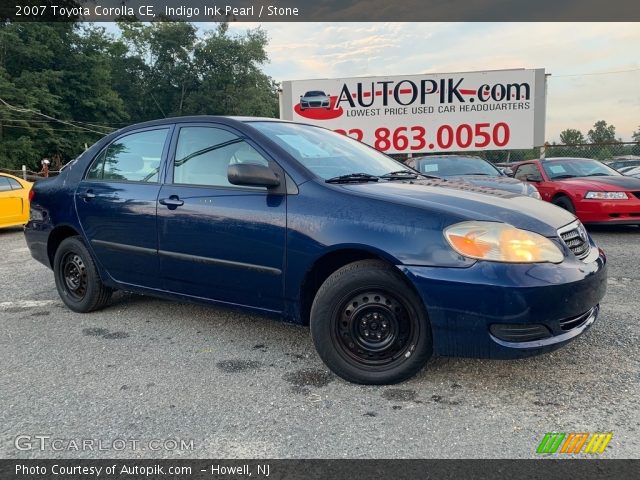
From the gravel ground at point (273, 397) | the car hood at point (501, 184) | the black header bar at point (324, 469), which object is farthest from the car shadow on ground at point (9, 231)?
the black header bar at point (324, 469)

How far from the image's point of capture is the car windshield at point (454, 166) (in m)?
8.42

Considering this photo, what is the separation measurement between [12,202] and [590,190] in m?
10.1

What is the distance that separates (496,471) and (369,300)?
1055 mm

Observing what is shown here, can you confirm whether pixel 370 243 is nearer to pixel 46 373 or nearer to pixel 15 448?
pixel 15 448

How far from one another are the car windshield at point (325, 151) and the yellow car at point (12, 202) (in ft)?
25.7

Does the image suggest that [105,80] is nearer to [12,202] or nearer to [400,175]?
[12,202]

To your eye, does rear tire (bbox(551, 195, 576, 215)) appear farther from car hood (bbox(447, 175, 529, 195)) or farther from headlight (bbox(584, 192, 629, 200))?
car hood (bbox(447, 175, 529, 195))

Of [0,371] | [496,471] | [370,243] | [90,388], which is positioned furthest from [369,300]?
[0,371]

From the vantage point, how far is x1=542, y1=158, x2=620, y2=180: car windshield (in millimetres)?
8888

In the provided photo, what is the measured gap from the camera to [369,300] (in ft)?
9.43

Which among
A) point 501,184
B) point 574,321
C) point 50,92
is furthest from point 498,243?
point 50,92

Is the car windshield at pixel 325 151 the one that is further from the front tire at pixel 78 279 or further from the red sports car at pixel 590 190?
the red sports car at pixel 590 190

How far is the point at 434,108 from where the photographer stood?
1520 cm

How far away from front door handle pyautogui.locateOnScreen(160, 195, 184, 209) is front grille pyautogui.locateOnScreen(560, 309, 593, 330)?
8.09ft
